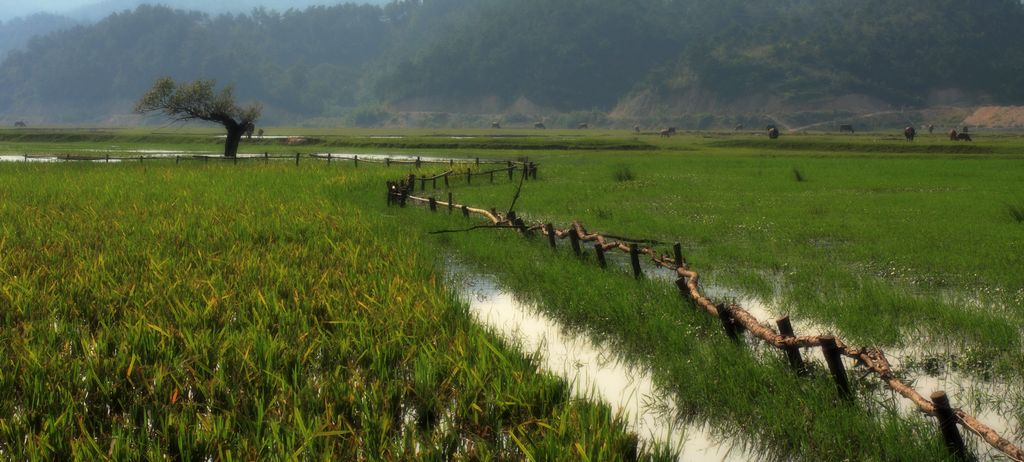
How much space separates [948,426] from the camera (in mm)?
4914

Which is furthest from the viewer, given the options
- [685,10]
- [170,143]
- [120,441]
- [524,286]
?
[685,10]

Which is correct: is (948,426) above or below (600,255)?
below

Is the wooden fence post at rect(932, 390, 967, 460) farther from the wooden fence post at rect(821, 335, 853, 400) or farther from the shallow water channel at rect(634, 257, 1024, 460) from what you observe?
the wooden fence post at rect(821, 335, 853, 400)

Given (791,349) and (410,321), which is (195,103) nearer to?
(410,321)

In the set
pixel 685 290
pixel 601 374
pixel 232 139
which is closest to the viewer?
pixel 601 374

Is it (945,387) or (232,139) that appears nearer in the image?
(945,387)

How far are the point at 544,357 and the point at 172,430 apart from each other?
11.3ft

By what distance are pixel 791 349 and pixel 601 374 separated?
160 cm

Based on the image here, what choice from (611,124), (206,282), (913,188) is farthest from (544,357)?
(611,124)

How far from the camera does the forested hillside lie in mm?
121438

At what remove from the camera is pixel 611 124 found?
438 ft

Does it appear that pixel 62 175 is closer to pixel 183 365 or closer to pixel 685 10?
pixel 183 365

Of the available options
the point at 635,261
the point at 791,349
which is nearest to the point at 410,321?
the point at 791,349

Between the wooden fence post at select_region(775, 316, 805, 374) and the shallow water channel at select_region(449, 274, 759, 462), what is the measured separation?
976 millimetres
